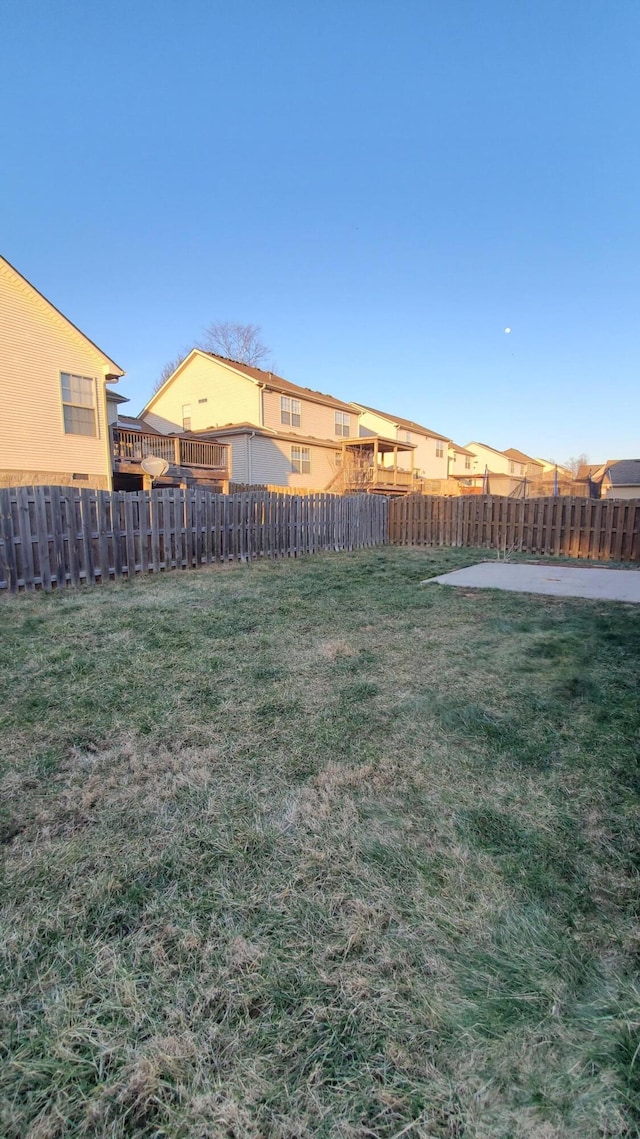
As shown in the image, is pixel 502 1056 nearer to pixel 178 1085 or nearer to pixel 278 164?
pixel 178 1085

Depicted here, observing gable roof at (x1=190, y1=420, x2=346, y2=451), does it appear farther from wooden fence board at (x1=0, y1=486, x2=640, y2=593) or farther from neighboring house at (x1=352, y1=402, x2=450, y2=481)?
wooden fence board at (x1=0, y1=486, x2=640, y2=593)

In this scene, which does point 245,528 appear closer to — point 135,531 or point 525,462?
point 135,531

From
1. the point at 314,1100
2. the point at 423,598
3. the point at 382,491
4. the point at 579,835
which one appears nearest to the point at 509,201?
the point at 382,491

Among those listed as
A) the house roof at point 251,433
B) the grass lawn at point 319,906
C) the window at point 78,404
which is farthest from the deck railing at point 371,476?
the grass lawn at point 319,906

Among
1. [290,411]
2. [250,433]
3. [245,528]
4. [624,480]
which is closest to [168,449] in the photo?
[250,433]

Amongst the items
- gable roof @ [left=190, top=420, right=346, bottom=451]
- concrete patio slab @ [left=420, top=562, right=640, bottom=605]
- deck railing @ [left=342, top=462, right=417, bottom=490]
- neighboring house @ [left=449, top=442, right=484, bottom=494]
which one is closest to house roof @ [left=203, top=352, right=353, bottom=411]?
gable roof @ [left=190, top=420, right=346, bottom=451]

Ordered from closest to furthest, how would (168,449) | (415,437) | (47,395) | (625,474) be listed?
(47,395), (168,449), (625,474), (415,437)

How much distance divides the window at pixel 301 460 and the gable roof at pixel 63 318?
32.9ft

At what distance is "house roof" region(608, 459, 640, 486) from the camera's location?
31.6 meters

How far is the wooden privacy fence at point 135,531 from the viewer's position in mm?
6496

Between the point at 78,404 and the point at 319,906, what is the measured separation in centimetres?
1702

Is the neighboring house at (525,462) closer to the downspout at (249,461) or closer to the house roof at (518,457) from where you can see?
the house roof at (518,457)

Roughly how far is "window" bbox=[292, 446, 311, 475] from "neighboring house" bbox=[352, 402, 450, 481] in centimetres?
752

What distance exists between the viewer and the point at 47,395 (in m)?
14.5
